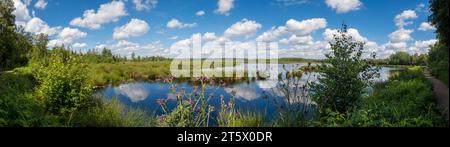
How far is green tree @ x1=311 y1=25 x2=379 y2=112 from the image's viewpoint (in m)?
5.84

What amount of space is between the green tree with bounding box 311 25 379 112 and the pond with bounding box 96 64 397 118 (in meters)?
0.34

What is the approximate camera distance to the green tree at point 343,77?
230 inches

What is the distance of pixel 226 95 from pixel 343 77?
710 centimetres

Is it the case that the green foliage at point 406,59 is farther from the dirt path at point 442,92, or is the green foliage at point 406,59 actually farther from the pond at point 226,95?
the pond at point 226,95

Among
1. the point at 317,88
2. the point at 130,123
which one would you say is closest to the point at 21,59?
the point at 130,123

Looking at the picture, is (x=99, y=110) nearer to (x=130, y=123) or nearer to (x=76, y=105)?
(x=76, y=105)

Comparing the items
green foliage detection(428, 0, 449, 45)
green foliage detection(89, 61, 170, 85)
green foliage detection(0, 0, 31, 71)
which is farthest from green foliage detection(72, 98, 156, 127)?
green foliage detection(0, 0, 31, 71)

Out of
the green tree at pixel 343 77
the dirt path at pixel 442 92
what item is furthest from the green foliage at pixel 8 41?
the dirt path at pixel 442 92

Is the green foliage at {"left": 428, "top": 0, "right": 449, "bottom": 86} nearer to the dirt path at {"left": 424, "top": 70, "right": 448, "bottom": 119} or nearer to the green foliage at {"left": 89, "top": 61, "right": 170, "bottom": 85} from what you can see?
the dirt path at {"left": 424, "top": 70, "right": 448, "bottom": 119}

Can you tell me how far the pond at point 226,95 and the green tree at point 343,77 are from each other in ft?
1.11

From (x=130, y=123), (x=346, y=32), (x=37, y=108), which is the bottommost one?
(x=130, y=123)

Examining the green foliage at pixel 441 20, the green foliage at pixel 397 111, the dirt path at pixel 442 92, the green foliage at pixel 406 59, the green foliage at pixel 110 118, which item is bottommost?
the green foliage at pixel 110 118

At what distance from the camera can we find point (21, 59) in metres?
21.5
